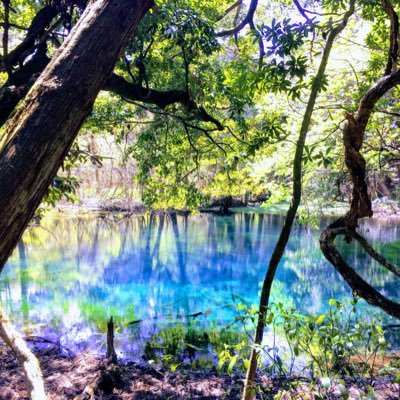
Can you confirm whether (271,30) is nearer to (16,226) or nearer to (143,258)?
(16,226)

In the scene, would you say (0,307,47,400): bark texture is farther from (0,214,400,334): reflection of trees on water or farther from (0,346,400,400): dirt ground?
(0,214,400,334): reflection of trees on water

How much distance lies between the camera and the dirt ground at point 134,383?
14.5ft

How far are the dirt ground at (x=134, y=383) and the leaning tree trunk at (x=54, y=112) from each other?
3.66 metres

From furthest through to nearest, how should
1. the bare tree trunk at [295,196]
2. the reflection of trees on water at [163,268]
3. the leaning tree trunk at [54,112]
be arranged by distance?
the reflection of trees on water at [163,268]
the bare tree trunk at [295,196]
the leaning tree trunk at [54,112]

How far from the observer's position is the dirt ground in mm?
4414

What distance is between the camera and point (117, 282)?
440 inches

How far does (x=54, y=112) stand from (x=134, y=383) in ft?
15.2

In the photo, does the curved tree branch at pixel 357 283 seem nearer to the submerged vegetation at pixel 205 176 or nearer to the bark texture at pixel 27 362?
the submerged vegetation at pixel 205 176

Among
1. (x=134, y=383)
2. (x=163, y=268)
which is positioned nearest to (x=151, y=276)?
(x=163, y=268)

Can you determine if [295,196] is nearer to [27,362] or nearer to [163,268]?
[27,362]

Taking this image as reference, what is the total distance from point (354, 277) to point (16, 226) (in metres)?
1.89

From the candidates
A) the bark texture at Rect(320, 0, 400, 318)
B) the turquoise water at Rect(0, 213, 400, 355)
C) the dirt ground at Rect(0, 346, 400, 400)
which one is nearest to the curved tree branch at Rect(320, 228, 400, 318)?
the bark texture at Rect(320, 0, 400, 318)

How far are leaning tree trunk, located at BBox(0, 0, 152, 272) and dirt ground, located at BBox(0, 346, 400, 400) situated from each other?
3661 mm

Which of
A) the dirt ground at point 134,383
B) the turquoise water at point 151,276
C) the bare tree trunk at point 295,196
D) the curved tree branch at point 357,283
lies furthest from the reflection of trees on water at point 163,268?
the curved tree branch at point 357,283
